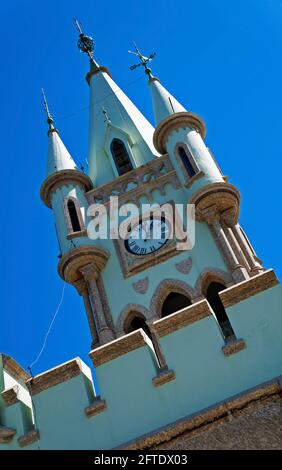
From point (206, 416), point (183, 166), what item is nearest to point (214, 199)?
point (183, 166)

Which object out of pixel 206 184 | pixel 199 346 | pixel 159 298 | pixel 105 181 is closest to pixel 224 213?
pixel 206 184

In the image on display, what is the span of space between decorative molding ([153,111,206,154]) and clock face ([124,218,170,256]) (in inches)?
93.3

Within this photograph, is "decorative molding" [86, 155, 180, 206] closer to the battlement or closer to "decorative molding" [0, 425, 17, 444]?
the battlement

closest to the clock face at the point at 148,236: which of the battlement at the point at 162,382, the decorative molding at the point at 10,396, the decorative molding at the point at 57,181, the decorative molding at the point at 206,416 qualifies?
the decorative molding at the point at 57,181

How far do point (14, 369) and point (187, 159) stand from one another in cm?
841

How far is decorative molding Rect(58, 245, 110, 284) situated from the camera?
1404 centimetres

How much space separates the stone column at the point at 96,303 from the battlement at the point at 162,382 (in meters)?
6.26

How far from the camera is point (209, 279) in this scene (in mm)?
13328

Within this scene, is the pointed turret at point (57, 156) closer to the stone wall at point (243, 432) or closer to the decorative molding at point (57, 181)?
the decorative molding at point (57, 181)

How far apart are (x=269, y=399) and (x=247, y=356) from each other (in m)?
0.52

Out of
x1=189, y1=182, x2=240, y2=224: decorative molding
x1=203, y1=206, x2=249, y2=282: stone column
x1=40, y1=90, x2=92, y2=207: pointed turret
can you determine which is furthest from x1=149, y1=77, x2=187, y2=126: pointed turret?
x1=203, y1=206, x2=249, y2=282: stone column

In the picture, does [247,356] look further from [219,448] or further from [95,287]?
[95,287]

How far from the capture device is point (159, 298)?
43.5ft

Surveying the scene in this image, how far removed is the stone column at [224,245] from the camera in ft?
42.1
